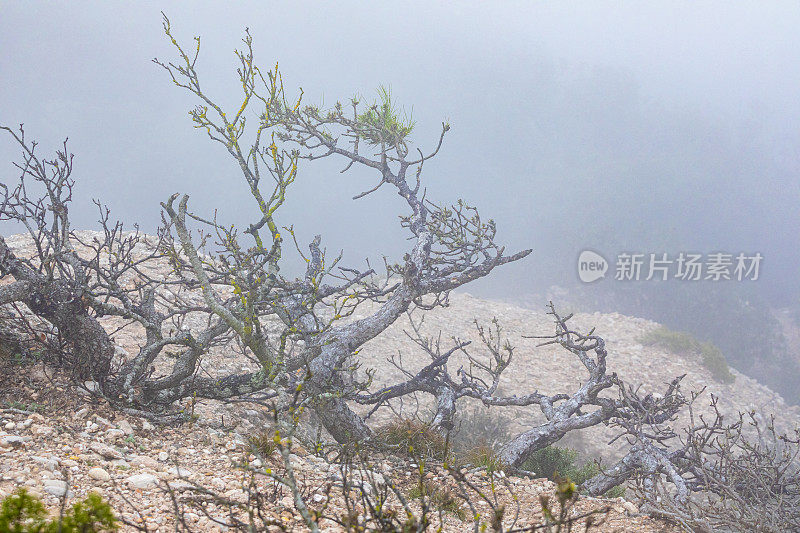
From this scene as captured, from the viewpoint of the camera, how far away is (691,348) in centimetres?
1683

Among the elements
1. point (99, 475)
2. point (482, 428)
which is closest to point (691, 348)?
point (482, 428)

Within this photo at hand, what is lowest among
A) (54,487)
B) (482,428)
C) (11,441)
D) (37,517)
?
(54,487)

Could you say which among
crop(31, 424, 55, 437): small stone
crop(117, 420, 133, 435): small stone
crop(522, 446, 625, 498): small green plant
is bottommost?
crop(31, 424, 55, 437): small stone

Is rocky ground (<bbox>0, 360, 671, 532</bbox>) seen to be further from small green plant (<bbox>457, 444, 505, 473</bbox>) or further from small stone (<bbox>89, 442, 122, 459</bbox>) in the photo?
small green plant (<bbox>457, 444, 505, 473</bbox>)

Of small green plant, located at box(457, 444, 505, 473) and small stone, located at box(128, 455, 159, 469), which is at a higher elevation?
small green plant, located at box(457, 444, 505, 473)

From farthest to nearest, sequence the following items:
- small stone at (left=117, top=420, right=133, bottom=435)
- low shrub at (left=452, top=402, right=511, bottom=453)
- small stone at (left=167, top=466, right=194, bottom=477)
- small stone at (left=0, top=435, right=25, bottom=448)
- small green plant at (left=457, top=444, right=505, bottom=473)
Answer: low shrub at (left=452, top=402, right=511, bottom=453) < small green plant at (left=457, top=444, right=505, bottom=473) < small stone at (left=117, top=420, right=133, bottom=435) < small stone at (left=167, top=466, right=194, bottom=477) < small stone at (left=0, top=435, right=25, bottom=448)

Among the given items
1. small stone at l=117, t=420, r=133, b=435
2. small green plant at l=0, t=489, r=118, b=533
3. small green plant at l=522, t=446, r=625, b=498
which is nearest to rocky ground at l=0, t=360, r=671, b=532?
small stone at l=117, t=420, r=133, b=435

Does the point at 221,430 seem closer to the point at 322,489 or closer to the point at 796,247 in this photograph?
the point at 322,489

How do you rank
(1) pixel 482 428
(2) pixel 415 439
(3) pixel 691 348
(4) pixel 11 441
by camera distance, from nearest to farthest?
(4) pixel 11 441 < (2) pixel 415 439 < (1) pixel 482 428 < (3) pixel 691 348

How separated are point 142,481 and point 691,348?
18.8 meters

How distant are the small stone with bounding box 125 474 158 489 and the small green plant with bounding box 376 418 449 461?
2.60 m

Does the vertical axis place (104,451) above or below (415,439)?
below

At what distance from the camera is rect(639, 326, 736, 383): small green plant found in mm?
16125

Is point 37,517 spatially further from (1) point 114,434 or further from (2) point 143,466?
(1) point 114,434
